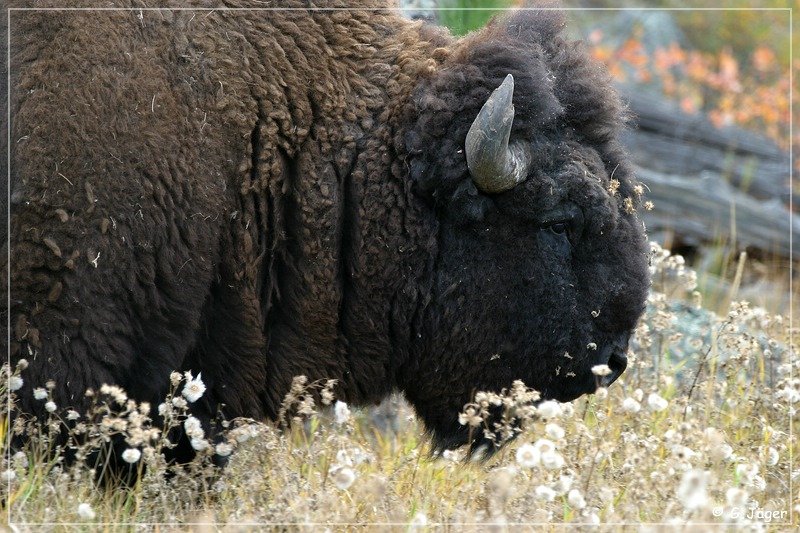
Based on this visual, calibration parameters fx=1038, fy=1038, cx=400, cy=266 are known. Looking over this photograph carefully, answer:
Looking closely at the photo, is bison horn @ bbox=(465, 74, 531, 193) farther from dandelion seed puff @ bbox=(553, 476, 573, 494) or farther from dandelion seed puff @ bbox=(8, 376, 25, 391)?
dandelion seed puff @ bbox=(8, 376, 25, 391)

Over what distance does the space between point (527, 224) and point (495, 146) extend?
401 mm

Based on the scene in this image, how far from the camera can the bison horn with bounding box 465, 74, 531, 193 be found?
3.71m

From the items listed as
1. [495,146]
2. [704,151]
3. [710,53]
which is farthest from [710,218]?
[710,53]

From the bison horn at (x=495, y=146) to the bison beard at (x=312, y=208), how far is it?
0.01m

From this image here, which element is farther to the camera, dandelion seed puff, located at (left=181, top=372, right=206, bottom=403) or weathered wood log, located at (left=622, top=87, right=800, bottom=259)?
weathered wood log, located at (left=622, top=87, right=800, bottom=259)

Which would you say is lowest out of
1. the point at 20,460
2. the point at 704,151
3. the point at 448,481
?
the point at 448,481

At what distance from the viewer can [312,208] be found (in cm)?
387

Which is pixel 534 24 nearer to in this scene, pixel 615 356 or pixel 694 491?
pixel 615 356

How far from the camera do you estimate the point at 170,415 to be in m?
3.39

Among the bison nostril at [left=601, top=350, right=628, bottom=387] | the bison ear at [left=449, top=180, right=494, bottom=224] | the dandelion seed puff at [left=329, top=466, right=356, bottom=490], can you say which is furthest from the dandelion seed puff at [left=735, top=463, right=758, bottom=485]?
the dandelion seed puff at [left=329, top=466, right=356, bottom=490]

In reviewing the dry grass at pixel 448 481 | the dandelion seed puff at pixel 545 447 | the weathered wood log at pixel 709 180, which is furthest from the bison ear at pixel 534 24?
the weathered wood log at pixel 709 180

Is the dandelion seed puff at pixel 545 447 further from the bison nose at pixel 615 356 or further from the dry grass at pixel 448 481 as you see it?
the bison nose at pixel 615 356

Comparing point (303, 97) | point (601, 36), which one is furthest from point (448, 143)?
point (601, 36)

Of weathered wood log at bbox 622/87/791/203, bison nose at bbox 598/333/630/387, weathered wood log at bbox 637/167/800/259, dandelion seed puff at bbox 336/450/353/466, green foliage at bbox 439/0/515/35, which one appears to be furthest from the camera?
weathered wood log at bbox 622/87/791/203
